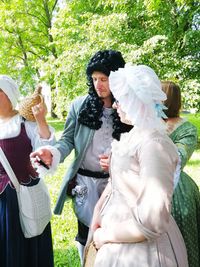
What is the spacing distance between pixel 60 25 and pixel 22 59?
11.8 m

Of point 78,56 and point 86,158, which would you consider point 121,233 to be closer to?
point 86,158

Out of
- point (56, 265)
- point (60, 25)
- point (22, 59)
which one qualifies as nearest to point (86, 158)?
point (56, 265)

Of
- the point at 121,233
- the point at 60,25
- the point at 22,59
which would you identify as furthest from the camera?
the point at 22,59

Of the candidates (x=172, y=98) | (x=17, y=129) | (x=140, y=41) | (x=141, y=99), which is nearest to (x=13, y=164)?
(x=17, y=129)

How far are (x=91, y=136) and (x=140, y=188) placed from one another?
1.08m

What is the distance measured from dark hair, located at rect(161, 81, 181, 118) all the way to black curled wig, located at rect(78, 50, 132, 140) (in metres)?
0.38

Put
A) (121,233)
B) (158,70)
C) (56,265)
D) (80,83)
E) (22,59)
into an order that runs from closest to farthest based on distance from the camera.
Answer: (121,233)
(56,265)
(158,70)
(80,83)
(22,59)

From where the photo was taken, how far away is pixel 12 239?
2463mm

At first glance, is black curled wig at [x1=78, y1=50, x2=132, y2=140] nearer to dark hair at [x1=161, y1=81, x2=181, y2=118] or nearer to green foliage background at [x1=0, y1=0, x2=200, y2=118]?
dark hair at [x1=161, y1=81, x2=181, y2=118]

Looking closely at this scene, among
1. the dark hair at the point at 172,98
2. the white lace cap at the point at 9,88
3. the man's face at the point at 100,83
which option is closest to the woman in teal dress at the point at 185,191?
the dark hair at the point at 172,98

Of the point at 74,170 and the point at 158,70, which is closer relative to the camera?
the point at 74,170

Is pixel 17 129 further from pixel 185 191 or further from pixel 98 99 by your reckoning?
pixel 185 191

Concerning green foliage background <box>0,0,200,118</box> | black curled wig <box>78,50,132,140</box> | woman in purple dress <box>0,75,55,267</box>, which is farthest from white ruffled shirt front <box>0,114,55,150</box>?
green foliage background <box>0,0,200,118</box>

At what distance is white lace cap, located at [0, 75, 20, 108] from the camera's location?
240 centimetres
